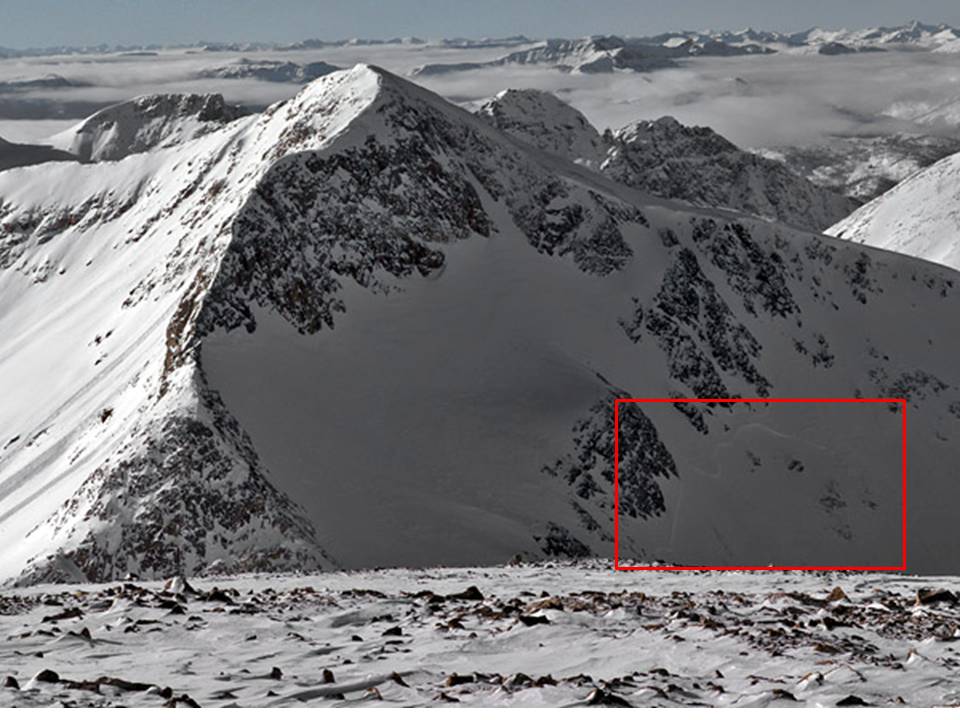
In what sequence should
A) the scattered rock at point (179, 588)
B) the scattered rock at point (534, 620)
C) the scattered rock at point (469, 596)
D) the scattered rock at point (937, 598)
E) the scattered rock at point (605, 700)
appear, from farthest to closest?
1. the scattered rock at point (179, 588)
2. the scattered rock at point (469, 596)
3. the scattered rock at point (937, 598)
4. the scattered rock at point (534, 620)
5. the scattered rock at point (605, 700)

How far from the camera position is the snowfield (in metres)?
14.9

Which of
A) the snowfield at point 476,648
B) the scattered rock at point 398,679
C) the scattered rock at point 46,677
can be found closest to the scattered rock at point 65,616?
the snowfield at point 476,648

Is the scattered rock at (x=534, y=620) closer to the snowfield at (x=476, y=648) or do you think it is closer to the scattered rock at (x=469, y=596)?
the snowfield at (x=476, y=648)

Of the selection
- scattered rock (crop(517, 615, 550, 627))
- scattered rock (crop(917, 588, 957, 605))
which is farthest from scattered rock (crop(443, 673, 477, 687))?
scattered rock (crop(917, 588, 957, 605))

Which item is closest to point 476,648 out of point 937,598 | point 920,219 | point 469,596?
point 469,596

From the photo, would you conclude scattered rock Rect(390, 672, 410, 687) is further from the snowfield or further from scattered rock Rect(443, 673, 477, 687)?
scattered rock Rect(443, 673, 477, 687)

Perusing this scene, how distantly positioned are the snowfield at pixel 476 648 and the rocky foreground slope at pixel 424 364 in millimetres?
27317

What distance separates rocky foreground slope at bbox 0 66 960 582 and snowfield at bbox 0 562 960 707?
2732 centimetres

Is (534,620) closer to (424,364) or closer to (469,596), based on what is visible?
(469,596)

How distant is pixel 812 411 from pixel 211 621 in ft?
260

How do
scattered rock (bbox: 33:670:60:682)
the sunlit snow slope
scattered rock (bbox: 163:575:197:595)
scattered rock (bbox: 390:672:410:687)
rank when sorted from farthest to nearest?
the sunlit snow slope
scattered rock (bbox: 163:575:197:595)
scattered rock (bbox: 390:672:410:687)
scattered rock (bbox: 33:670:60:682)

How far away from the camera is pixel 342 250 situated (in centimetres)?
7331

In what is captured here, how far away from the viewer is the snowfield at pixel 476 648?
1485 centimetres

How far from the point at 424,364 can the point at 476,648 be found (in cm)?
5255
